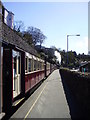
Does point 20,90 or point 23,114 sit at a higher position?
point 20,90

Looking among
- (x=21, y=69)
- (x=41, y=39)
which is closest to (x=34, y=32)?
(x=41, y=39)

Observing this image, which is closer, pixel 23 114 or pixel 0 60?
pixel 0 60

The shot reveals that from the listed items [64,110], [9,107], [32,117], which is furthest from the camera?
[64,110]

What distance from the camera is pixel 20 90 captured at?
11141mm

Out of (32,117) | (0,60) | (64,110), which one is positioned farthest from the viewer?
(64,110)

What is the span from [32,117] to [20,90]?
2182 mm

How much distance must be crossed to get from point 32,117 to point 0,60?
9.72 ft

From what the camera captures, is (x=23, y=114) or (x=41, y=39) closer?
(x=23, y=114)

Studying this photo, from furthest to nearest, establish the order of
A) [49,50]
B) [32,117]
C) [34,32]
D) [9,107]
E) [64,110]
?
[49,50]
[34,32]
[64,110]
[32,117]
[9,107]

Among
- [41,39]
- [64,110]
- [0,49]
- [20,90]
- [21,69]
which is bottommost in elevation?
[64,110]

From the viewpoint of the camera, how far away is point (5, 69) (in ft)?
26.9

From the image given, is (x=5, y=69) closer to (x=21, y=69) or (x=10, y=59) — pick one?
(x=10, y=59)

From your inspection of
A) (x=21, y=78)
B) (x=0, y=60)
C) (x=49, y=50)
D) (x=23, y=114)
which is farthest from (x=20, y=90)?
(x=49, y=50)

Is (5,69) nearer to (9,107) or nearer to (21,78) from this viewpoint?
(9,107)
